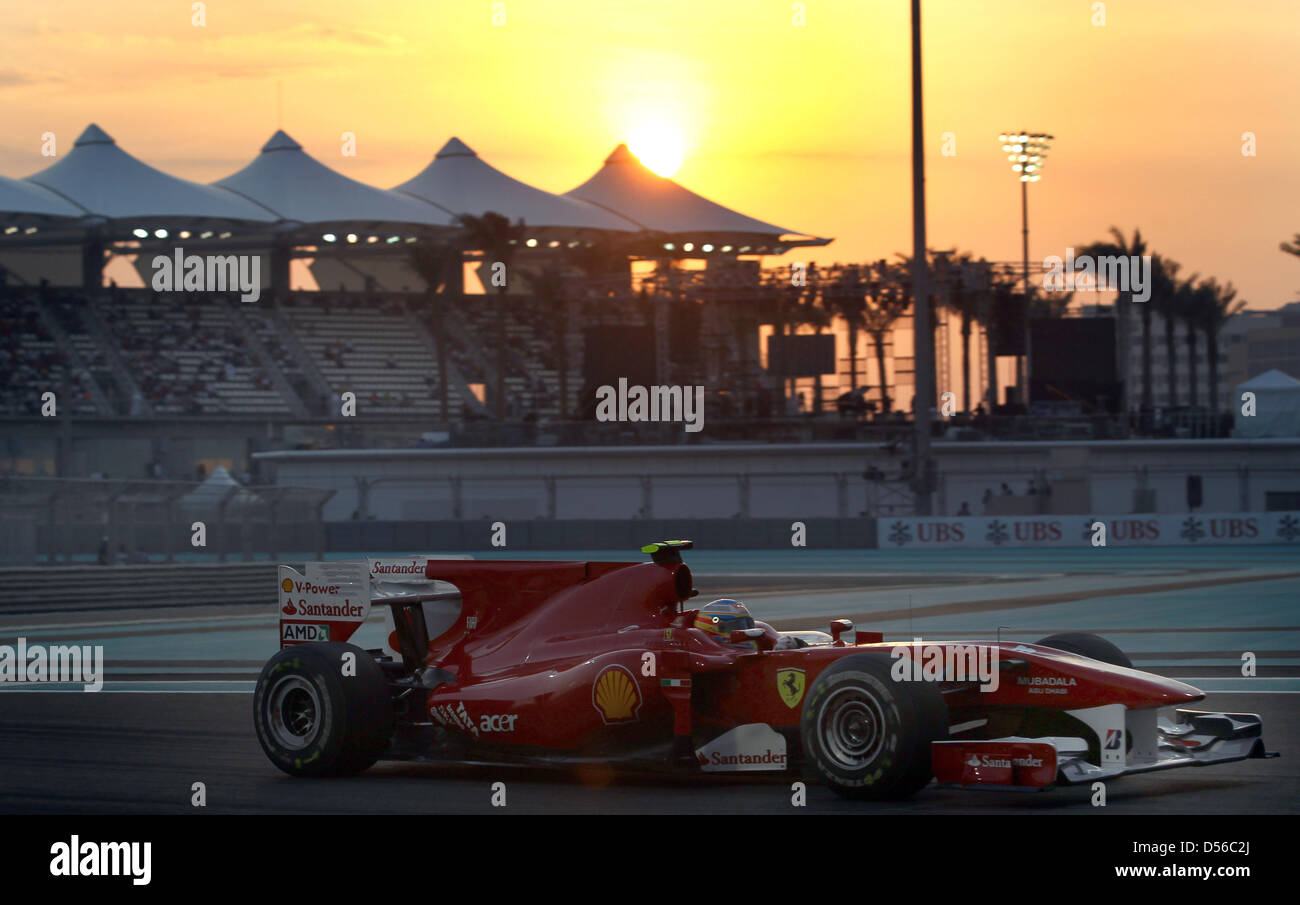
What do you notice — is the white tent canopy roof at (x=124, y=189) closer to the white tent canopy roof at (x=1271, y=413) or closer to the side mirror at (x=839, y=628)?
the white tent canopy roof at (x=1271, y=413)

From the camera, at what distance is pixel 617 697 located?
808 cm

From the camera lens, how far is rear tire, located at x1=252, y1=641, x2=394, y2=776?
8.66m

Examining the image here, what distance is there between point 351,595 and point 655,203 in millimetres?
63103

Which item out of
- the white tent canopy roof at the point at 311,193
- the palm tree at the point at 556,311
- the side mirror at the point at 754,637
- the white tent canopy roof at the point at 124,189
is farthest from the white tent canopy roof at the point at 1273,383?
the side mirror at the point at 754,637

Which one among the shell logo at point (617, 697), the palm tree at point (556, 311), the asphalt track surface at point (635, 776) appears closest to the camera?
the asphalt track surface at point (635, 776)

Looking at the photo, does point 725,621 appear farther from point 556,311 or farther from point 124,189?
point 124,189

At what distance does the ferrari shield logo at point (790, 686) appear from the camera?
7.77 meters

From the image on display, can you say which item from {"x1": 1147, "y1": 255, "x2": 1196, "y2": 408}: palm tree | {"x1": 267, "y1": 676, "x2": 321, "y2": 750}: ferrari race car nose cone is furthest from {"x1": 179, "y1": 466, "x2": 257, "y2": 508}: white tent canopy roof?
{"x1": 1147, "y1": 255, "x2": 1196, "y2": 408}: palm tree

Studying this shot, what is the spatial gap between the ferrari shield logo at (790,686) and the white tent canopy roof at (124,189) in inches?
2250

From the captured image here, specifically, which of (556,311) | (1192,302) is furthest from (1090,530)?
(1192,302)

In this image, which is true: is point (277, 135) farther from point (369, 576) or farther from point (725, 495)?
point (369, 576)

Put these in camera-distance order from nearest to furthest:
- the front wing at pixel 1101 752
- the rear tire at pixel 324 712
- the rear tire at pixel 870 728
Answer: the front wing at pixel 1101 752 → the rear tire at pixel 870 728 → the rear tire at pixel 324 712

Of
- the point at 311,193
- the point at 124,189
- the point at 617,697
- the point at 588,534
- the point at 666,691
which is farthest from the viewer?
the point at 311,193

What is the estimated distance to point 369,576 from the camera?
9383mm
